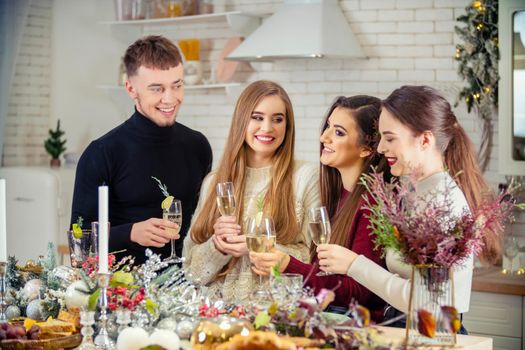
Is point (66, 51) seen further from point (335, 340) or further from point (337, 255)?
point (335, 340)

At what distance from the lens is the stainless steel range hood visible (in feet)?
17.6

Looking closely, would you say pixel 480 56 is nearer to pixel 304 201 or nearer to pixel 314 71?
pixel 314 71

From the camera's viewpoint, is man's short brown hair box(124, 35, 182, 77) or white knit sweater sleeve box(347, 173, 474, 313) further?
man's short brown hair box(124, 35, 182, 77)

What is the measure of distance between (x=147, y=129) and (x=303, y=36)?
1.84 m

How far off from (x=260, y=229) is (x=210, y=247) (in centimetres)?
59

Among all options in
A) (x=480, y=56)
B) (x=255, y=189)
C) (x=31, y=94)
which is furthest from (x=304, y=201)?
(x=31, y=94)

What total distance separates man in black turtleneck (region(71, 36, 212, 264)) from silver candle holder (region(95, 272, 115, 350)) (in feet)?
4.45

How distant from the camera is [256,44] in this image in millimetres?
5473

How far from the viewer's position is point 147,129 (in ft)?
12.5

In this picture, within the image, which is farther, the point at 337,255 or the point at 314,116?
the point at 314,116

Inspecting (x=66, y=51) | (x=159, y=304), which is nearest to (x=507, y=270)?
(x=159, y=304)

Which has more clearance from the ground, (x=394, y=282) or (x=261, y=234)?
(x=261, y=234)

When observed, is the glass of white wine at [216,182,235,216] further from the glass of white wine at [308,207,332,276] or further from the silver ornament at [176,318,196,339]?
the silver ornament at [176,318,196,339]

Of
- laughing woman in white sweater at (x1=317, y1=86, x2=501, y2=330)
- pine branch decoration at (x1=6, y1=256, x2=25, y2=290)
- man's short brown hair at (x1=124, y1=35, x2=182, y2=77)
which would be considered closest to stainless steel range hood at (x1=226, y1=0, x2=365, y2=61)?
man's short brown hair at (x1=124, y1=35, x2=182, y2=77)
